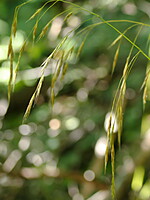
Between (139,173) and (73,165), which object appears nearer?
(139,173)

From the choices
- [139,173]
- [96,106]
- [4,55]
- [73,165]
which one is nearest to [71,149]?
[73,165]

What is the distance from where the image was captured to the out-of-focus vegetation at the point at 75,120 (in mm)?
2380

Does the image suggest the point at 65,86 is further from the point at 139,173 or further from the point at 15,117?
the point at 139,173

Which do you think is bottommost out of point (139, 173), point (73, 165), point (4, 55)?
point (73, 165)

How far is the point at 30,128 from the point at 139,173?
718 mm

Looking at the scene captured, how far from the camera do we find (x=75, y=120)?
2.75 meters

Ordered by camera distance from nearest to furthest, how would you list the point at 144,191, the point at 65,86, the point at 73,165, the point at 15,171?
the point at 144,191, the point at 15,171, the point at 73,165, the point at 65,86

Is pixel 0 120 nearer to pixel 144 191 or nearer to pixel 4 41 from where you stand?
pixel 4 41

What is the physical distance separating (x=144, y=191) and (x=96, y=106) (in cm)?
65

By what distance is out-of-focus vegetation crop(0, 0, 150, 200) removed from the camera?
238 centimetres

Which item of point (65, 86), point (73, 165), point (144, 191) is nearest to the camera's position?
point (144, 191)

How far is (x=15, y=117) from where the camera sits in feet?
9.21

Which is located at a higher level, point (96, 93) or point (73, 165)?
point (96, 93)

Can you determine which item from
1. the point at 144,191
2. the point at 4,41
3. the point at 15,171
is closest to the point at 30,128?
the point at 15,171
